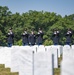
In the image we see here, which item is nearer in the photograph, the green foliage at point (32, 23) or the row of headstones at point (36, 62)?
the row of headstones at point (36, 62)

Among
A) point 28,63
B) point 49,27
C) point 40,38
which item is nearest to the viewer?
point 28,63

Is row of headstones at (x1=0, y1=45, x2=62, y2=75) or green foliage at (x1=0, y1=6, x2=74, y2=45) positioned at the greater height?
green foliage at (x1=0, y1=6, x2=74, y2=45)

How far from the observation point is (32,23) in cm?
9019

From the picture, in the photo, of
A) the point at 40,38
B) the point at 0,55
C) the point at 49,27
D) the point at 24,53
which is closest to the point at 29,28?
the point at 49,27

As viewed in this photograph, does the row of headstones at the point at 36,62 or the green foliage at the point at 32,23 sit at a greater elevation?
the green foliage at the point at 32,23

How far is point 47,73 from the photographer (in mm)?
11484

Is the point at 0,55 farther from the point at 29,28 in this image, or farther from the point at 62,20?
the point at 62,20

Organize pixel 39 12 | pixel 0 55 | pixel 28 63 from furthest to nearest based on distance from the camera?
pixel 39 12 < pixel 0 55 < pixel 28 63

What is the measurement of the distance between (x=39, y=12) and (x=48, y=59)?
292 feet

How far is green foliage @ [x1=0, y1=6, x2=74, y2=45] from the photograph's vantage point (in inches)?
3180

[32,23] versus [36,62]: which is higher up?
[32,23]

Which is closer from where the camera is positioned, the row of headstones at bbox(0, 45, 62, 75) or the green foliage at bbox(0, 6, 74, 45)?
the row of headstones at bbox(0, 45, 62, 75)

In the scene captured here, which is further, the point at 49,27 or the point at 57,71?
the point at 49,27

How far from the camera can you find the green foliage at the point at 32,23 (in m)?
80.8
